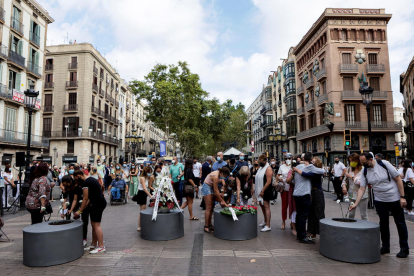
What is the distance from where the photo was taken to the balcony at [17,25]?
24620 mm

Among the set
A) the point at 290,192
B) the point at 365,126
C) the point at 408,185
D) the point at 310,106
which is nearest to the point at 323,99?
the point at 310,106

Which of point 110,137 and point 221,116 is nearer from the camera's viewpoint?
point 110,137

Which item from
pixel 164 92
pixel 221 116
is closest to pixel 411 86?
pixel 221 116

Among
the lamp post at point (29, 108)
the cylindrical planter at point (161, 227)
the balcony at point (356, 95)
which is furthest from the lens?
the balcony at point (356, 95)

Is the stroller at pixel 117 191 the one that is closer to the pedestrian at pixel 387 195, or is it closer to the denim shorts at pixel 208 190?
the denim shorts at pixel 208 190

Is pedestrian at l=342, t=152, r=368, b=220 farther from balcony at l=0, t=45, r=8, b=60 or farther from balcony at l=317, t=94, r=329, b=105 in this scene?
balcony at l=317, t=94, r=329, b=105

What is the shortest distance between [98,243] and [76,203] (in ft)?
2.99

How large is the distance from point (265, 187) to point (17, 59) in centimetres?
2636

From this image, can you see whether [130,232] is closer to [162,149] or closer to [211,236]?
[211,236]

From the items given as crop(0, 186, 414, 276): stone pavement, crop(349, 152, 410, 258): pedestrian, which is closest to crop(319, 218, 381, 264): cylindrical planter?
crop(0, 186, 414, 276): stone pavement

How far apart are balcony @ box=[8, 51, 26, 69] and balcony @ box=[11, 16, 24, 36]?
208 cm

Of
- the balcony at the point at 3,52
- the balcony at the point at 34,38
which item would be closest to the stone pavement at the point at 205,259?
the balcony at the point at 3,52

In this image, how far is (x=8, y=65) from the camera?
943 inches

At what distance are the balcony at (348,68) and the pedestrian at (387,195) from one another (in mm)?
29741
